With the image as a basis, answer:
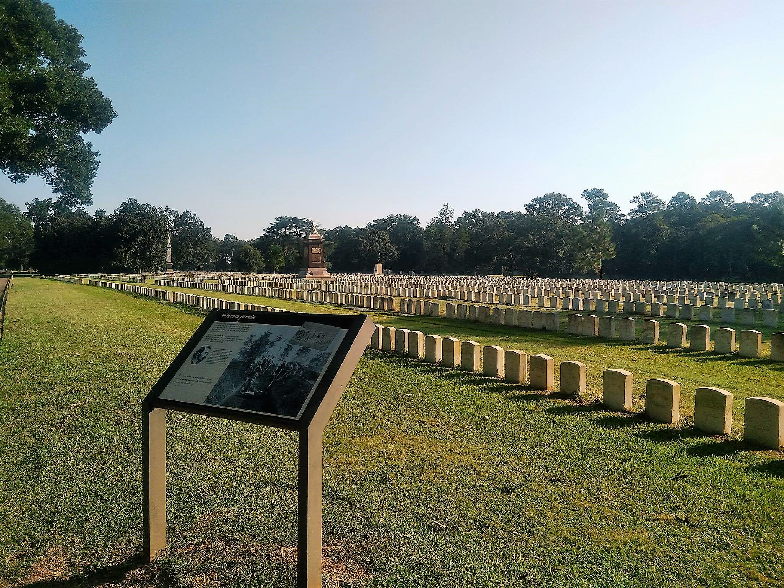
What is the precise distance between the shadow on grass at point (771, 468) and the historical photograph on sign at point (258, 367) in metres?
4.23

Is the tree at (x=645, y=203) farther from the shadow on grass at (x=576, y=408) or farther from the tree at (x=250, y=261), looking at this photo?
the shadow on grass at (x=576, y=408)

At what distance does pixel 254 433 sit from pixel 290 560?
296cm

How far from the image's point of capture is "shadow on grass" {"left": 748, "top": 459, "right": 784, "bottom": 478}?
16.9ft

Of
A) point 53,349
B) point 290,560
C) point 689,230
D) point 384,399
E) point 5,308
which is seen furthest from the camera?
point 689,230

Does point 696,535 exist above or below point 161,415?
below

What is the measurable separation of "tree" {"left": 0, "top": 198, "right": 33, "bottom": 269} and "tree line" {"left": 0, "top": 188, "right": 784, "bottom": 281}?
0.28 meters

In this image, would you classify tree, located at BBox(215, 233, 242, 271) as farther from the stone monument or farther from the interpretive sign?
the interpretive sign

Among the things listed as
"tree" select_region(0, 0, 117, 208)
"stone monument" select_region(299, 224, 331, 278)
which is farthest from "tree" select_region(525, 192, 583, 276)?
"tree" select_region(0, 0, 117, 208)

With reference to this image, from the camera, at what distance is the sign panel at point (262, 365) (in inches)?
127

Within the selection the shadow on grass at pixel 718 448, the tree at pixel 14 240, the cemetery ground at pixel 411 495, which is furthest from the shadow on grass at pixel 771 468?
the tree at pixel 14 240

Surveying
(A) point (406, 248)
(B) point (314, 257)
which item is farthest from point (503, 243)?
(B) point (314, 257)

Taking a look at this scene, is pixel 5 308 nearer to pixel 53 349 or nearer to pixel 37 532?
pixel 53 349

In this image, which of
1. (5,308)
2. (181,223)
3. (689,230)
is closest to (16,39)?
(5,308)

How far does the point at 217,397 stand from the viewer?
345 cm
